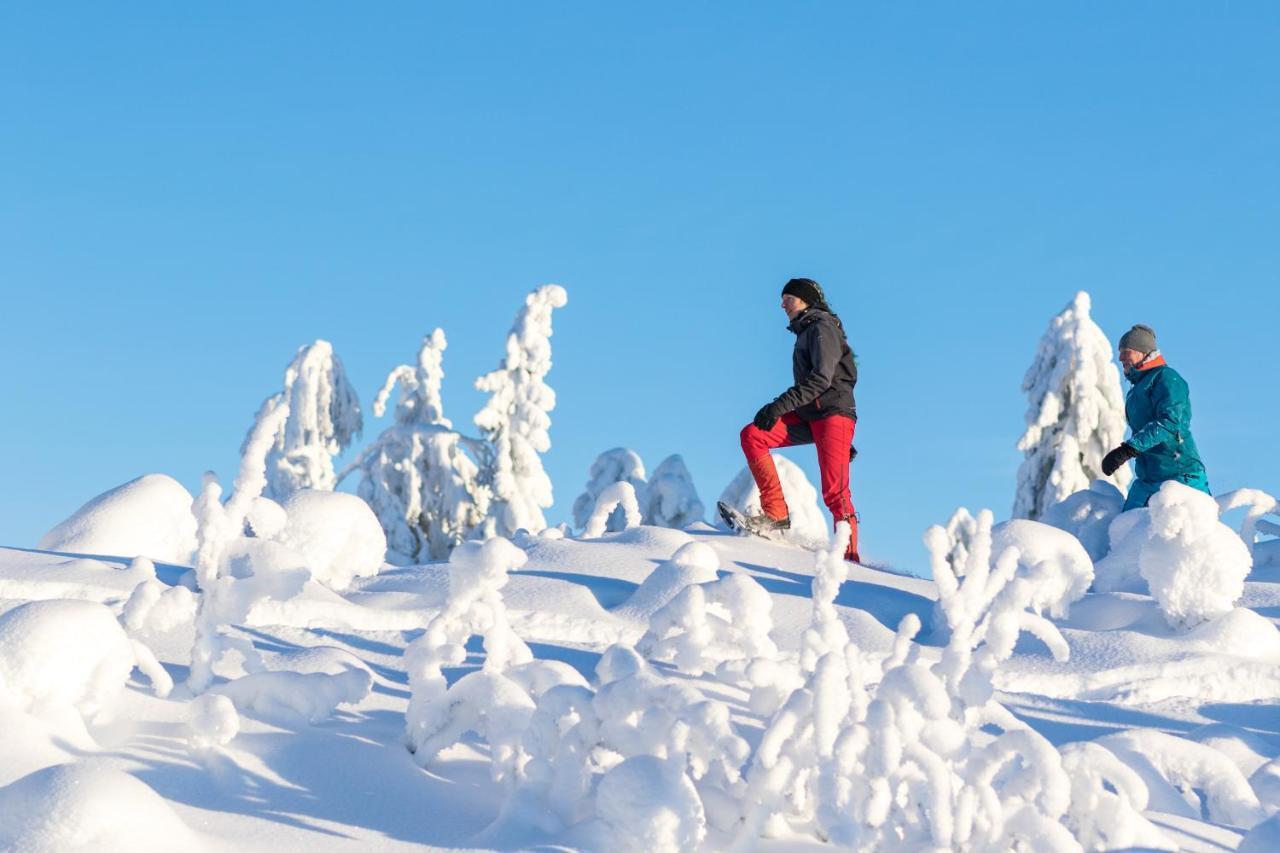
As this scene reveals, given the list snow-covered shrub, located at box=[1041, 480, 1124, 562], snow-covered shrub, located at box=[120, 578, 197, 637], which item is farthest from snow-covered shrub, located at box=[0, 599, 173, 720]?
snow-covered shrub, located at box=[1041, 480, 1124, 562]

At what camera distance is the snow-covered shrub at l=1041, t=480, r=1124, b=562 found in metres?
9.60

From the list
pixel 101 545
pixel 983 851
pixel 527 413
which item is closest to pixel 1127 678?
pixel 983 851

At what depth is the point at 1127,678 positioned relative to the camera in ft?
19.9

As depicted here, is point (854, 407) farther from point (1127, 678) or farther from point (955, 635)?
point (955, 635)

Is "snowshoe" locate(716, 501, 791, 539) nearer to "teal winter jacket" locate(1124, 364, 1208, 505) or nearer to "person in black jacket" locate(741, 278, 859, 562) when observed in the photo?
"person in black jacket" locate(741, 278, 859, 562)

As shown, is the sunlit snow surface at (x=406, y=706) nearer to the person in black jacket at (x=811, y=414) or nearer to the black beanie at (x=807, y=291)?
the person in black jacket at (x=811, y=414)

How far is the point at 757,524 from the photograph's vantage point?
875 centimetres

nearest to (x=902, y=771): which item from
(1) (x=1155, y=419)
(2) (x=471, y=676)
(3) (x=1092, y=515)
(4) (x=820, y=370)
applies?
(2) (x=471, y=676)

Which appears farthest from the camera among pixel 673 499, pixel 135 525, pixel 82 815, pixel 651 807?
pixel 673 499

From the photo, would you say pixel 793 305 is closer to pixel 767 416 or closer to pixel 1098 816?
pixel 767 416

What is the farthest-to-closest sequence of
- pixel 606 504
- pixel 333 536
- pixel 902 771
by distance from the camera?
pixel 606 504 → pixel 333 536 → pixel 902 771

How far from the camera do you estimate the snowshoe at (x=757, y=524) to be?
875cm

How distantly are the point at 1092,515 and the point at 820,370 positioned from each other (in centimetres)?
267

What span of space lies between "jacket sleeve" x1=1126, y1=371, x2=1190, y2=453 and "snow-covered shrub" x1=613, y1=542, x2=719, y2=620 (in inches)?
136
